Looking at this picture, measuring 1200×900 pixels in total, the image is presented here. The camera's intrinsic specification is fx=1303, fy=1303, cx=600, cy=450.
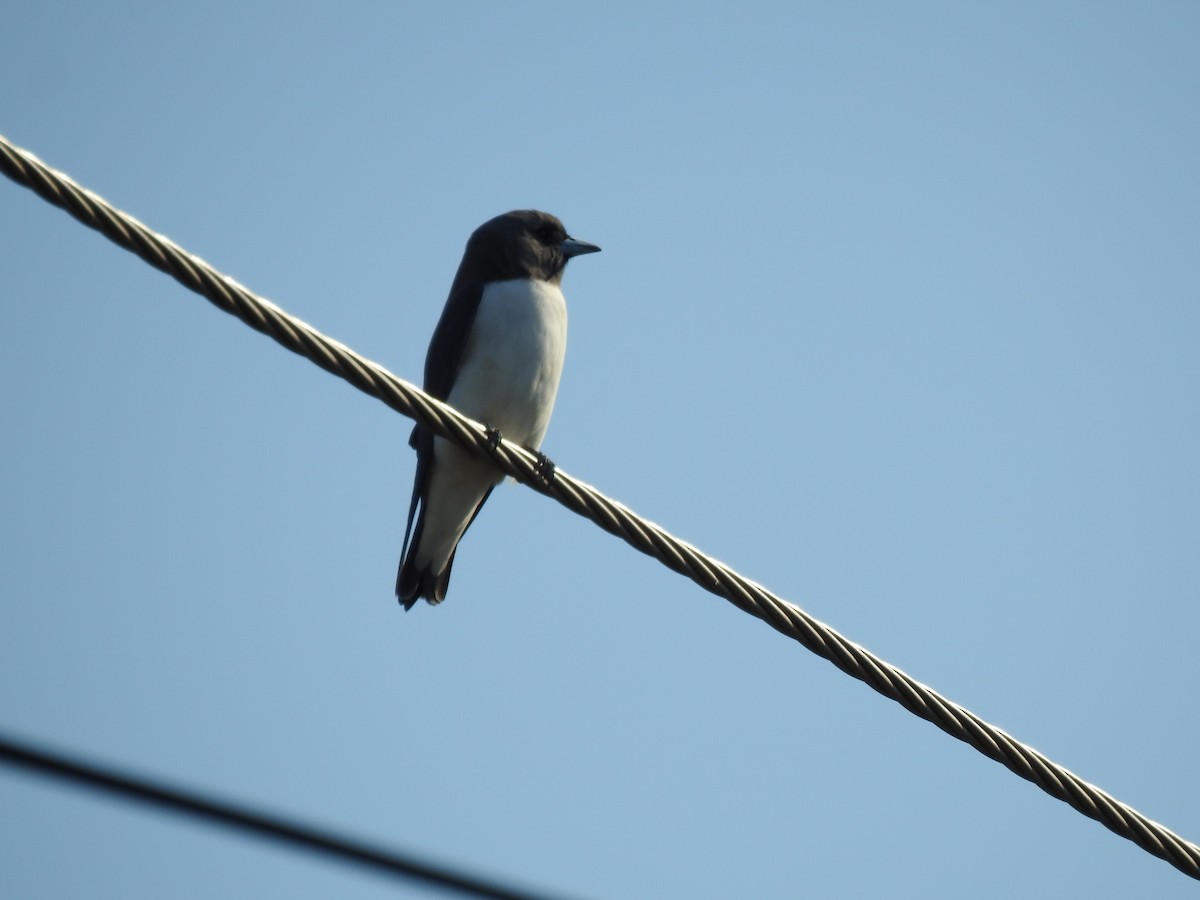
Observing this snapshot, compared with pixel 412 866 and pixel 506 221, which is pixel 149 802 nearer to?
pixel 412 866

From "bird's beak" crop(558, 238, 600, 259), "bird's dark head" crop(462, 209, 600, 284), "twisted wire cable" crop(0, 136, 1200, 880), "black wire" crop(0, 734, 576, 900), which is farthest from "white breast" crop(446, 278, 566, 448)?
"black wire" crop(0, 734, 576, 900)

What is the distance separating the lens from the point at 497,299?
20.1ft

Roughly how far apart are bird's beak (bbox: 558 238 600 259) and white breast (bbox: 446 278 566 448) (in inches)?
23.2

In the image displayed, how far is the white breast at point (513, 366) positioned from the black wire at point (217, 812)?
13.9ft

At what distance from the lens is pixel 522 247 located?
646 cm

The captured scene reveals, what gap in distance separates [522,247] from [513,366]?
0.83 m

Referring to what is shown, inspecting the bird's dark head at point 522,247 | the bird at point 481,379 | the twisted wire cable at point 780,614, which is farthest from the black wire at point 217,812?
the bird's dark head at point 522,247

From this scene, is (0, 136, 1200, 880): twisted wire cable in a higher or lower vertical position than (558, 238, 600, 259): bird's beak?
lower

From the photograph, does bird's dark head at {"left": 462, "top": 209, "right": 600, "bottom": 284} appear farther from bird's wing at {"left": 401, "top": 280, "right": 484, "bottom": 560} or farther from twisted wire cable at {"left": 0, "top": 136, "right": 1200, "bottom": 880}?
twisted wire cable at {"left": 0, "top": 136, "right": 1200, "bottom": 880}

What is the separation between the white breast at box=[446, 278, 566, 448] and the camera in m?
5.93

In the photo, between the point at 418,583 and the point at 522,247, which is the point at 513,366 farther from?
the point at 418,583

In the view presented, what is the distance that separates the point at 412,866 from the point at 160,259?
1359mm

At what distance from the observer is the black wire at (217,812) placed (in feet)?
4.79

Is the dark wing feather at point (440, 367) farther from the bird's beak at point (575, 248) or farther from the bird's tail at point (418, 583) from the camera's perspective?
the bird's beak at point (575, 248)
